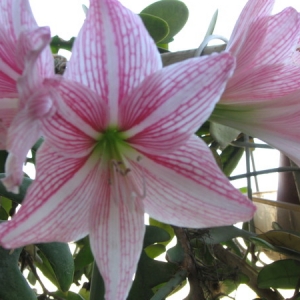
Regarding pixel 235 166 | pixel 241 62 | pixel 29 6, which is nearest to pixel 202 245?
pixel 235 166

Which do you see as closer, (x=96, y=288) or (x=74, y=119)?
(x=74, y=119)

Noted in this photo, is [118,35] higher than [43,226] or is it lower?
higher

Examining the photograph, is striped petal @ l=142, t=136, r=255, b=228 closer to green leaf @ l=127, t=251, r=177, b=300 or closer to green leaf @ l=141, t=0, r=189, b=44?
green leaf @ l=127, t=251, r=177, b=300

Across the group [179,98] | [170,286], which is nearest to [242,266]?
[170,286]

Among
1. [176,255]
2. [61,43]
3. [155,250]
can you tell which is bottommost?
[155,250]

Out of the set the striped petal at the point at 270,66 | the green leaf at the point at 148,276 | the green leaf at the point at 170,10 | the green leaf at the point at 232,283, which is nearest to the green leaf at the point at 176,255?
the green leaf at the point at 148,276

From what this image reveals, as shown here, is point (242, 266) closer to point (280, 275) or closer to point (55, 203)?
point (280, 275)

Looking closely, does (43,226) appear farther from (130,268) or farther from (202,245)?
(202,245)
